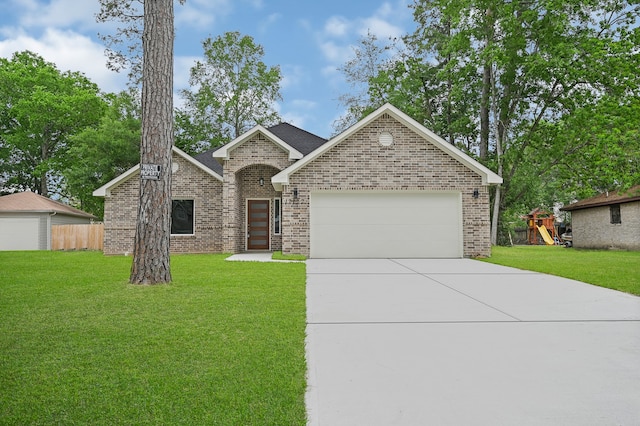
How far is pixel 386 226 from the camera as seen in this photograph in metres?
13.1

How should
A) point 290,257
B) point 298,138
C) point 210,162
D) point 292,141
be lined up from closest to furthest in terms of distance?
point 290,257 → point 292,141 → point 210,162 → point 298,138

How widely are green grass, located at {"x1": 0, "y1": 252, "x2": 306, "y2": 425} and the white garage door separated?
19.1m

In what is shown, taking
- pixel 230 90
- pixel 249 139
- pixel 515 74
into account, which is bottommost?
pixel 249 139

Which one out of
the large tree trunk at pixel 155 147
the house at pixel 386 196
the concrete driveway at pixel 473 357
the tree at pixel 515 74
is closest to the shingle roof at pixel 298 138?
the house at pixel 386 196

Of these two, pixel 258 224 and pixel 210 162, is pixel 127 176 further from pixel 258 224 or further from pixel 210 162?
pixel 258 224

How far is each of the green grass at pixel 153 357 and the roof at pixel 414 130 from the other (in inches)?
274

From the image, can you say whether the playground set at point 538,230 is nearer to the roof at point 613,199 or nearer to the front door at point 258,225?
the roof at point 613,199

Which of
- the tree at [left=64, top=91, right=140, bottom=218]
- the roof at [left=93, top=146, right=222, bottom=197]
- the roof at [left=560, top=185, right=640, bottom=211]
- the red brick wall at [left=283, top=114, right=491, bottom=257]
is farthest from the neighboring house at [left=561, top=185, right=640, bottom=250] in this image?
the tree at [left=64, top=91, right=140, bottom=218]

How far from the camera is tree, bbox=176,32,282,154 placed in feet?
101

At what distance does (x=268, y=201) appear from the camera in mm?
16688

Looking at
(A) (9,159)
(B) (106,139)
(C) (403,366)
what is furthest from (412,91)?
(A) (9,159)

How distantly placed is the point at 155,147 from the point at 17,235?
66.6ft

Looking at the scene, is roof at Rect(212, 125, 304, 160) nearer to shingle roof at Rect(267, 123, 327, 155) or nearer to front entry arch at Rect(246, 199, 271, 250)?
shingle roof at Rect(267, 123, 327, 155)

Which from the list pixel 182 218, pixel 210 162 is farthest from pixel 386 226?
pixel 210 162
